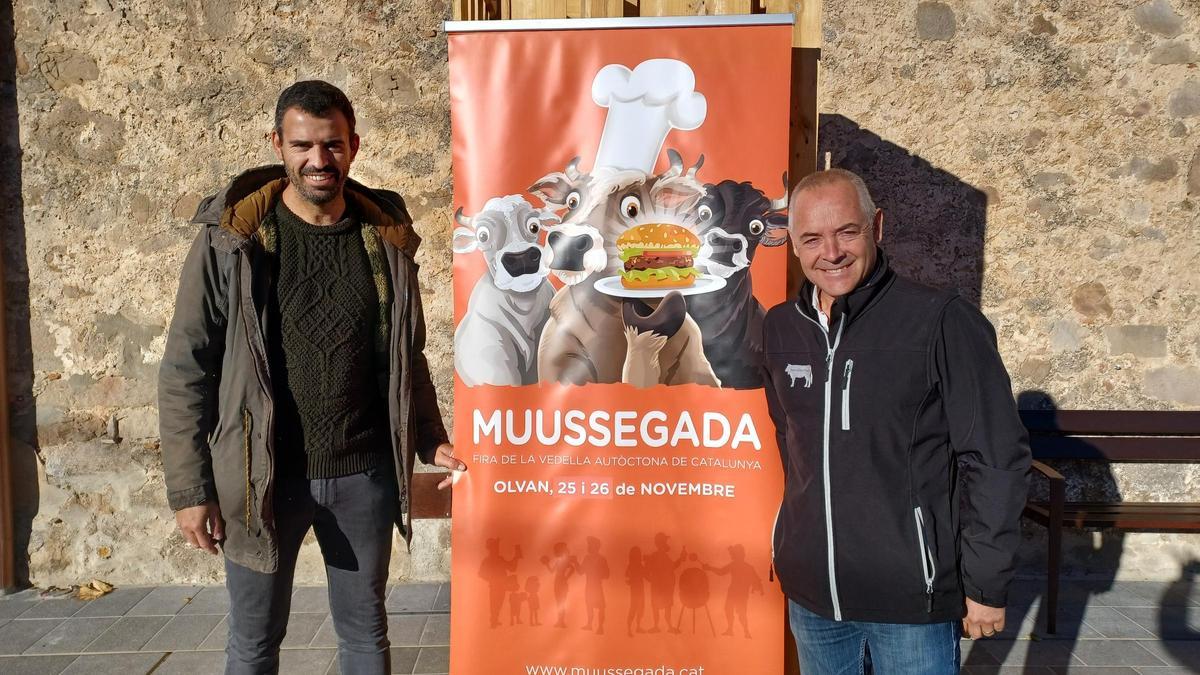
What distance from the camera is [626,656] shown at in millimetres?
2424

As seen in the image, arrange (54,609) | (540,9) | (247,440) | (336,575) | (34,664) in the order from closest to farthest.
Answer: (247,440) → (336,575) → (540,9) → (34,664) → (54,609)

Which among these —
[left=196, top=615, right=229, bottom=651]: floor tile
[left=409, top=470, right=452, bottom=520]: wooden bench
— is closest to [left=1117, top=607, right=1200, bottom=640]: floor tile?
[left=409, top=470, right=452, bottom=520]: wooden bench

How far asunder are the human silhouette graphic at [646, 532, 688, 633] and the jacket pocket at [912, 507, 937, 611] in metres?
0.97

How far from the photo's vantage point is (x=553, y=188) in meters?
2.39

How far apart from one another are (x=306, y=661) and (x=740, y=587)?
1.81 m

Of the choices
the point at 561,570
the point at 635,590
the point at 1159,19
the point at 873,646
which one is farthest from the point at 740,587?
the point at 1159,19

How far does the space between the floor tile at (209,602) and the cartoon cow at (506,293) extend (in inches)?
78.8

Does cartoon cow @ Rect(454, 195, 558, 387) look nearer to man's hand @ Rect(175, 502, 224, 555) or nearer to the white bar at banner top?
the white bar at banner top

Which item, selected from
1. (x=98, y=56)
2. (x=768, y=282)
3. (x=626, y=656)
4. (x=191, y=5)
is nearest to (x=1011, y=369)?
(x=768, y=282)

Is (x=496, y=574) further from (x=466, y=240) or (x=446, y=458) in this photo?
(x=466, y=240)

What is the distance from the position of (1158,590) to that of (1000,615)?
2.95 m

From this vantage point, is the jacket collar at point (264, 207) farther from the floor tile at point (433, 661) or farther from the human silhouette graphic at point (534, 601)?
the floor tile at point (433, 661)

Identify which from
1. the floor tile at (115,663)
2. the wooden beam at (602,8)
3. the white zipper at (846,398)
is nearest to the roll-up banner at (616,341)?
the wooden beam at (602,8)

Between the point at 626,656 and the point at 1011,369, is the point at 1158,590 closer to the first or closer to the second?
the point at 1011,369
